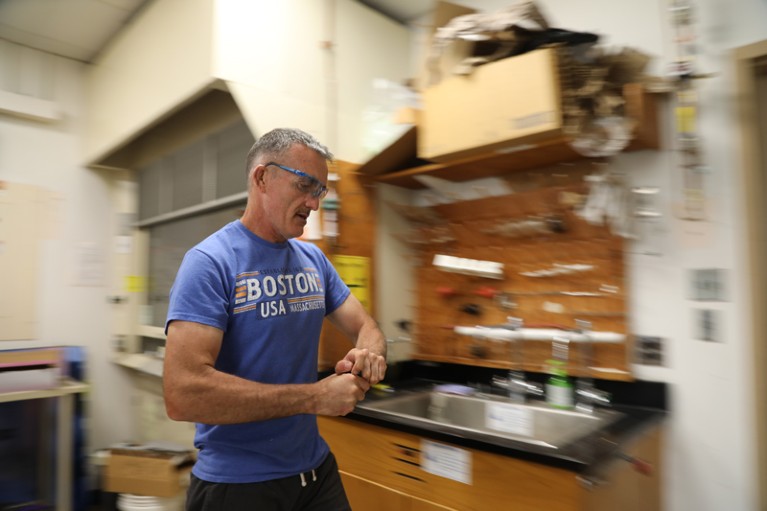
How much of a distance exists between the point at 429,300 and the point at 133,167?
8.54 feet

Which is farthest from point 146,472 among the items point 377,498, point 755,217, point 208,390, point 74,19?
point 755,217

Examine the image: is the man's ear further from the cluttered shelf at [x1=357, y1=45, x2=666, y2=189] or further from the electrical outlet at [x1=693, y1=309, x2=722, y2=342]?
the electrical outlet at [x1=693, y1=309, x2=722, y2=342]

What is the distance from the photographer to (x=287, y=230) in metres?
1.26

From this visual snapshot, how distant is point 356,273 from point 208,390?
118cm

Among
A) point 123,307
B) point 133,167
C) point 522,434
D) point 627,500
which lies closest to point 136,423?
point 123,307

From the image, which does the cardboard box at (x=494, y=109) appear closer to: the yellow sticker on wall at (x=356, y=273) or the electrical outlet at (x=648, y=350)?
the yellow sticker on wall at (x=356, y=273)

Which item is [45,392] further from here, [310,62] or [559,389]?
[559,389]

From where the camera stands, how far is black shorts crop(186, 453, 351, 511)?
3.67 ft

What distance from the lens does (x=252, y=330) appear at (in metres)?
1.16

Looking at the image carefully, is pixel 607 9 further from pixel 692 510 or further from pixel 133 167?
pixel 133 167

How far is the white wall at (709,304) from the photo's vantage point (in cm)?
152

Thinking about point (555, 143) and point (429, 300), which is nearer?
point (555, 143)

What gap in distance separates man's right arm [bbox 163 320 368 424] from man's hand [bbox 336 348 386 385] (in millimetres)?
151

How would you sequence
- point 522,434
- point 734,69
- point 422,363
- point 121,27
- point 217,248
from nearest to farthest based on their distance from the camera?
point 217,248 < point 734,69 < point 522,434 < point 422,363 < point 121,27
